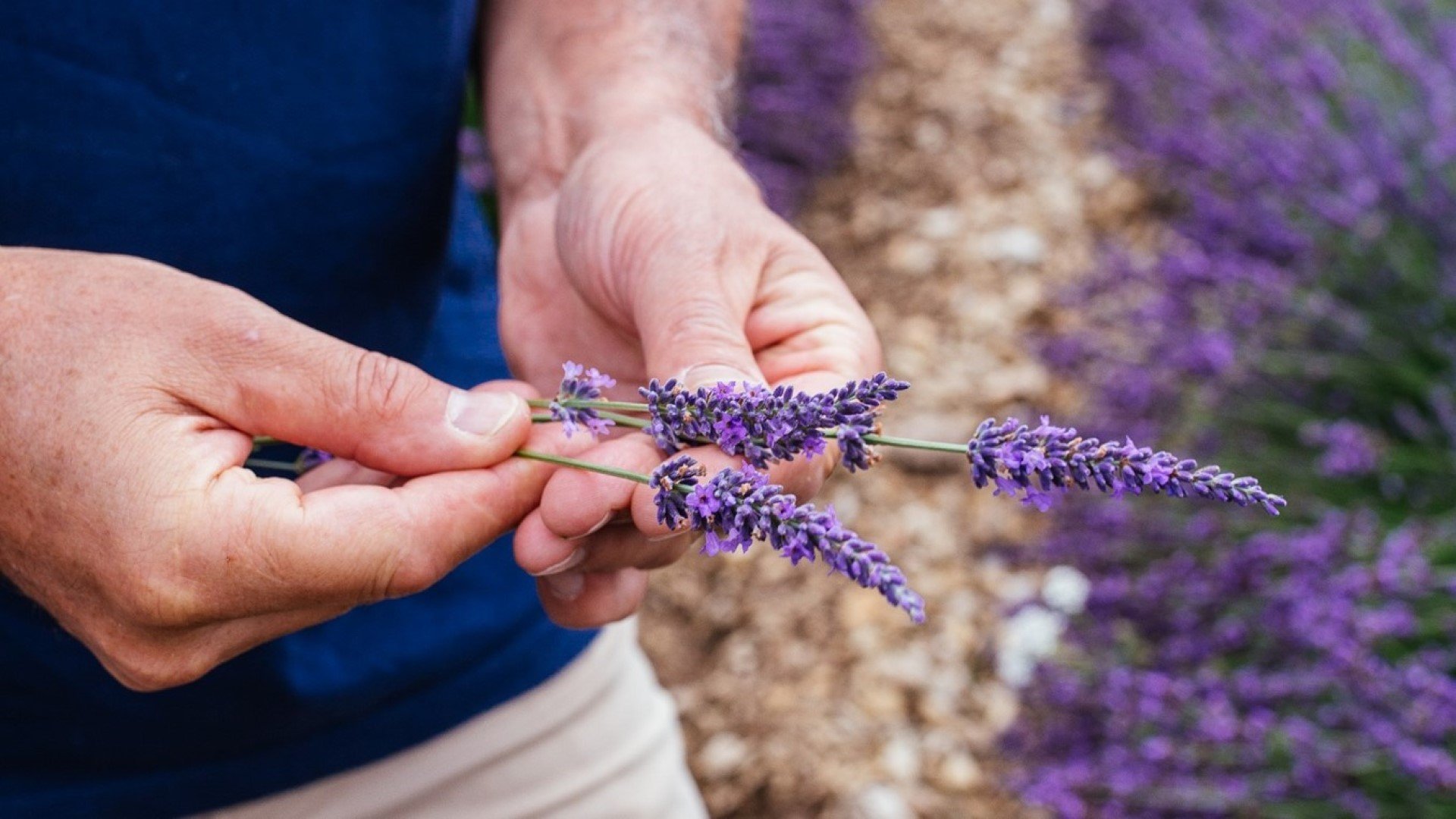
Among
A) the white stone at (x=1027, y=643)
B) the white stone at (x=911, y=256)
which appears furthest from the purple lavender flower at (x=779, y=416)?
the white stone at (x=911, y=256)

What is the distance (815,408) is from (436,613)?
70cm

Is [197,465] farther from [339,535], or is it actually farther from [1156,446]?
[1156,446]


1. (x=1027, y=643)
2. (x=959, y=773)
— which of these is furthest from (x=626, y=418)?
(x=1027, y=643)

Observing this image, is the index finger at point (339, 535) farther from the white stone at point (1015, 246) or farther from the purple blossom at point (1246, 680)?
the white stone at point (1015, 246)

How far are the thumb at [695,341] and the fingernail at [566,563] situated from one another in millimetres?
200

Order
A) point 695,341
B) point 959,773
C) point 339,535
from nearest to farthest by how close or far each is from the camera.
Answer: point 339,535 < point 695,341 < point 959,773

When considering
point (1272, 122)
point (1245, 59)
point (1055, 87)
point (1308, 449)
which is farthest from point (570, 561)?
point (1055, 87)

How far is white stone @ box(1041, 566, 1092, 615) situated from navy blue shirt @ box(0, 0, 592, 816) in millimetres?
1737

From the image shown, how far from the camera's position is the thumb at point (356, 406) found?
1.15 meters

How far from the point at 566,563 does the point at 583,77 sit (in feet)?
2.40

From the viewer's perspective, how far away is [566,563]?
4.15ft

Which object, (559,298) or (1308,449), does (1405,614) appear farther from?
(559,298)

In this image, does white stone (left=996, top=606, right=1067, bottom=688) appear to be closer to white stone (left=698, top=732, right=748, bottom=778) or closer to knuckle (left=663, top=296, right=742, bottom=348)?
white stone (left=698, top=732, right=748, bottom=778)

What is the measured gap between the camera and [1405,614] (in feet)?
8.14
